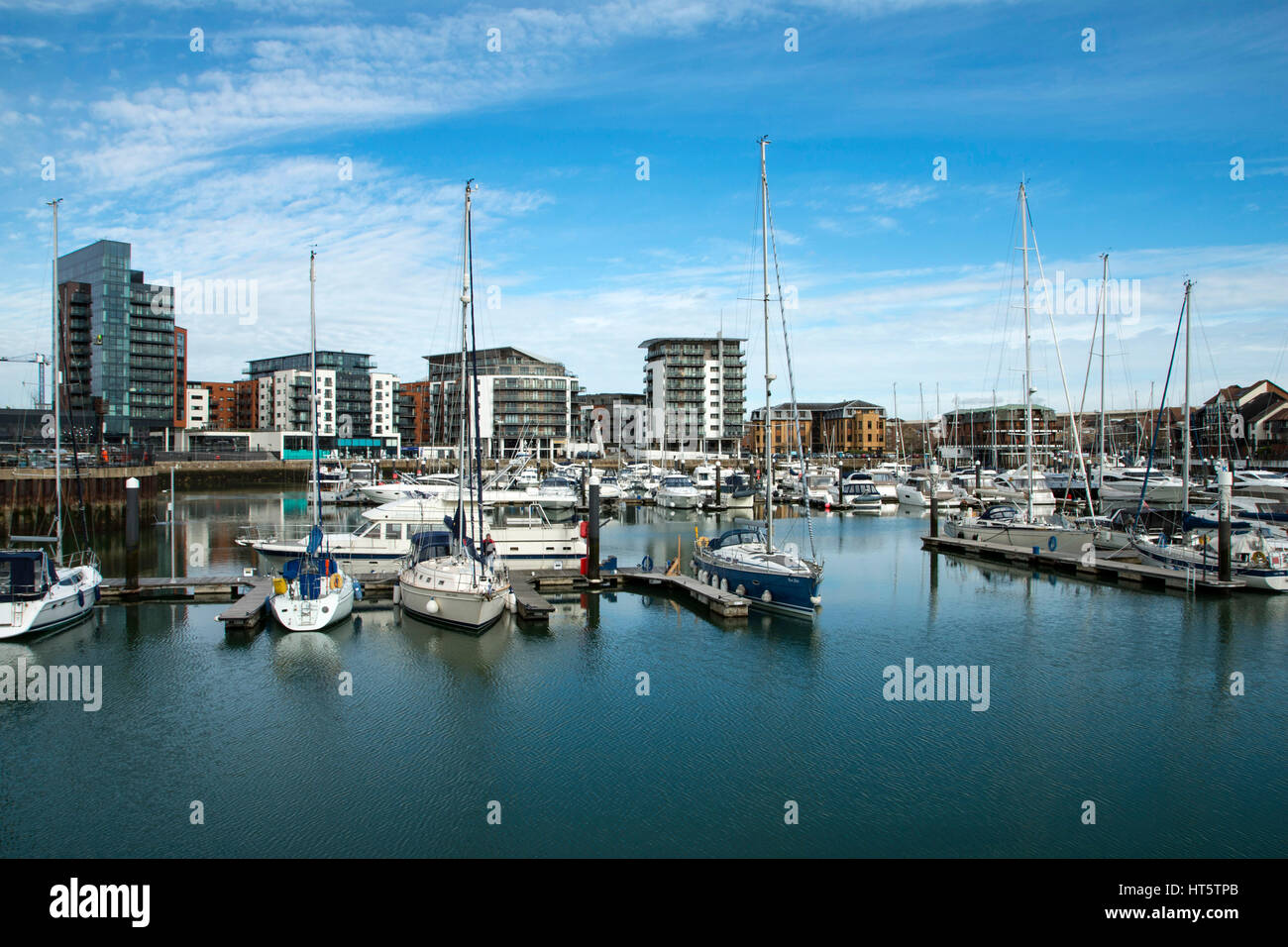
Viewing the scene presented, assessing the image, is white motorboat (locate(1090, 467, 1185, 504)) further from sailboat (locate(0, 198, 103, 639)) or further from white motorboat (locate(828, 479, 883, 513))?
sailboat (locate(0, 198, 103, 639))

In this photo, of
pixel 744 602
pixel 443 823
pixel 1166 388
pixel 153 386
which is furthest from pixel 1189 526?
pixel 153 386

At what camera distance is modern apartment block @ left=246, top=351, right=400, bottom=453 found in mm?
139000

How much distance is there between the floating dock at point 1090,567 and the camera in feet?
104

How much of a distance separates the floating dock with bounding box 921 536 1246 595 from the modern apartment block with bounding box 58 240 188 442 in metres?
107

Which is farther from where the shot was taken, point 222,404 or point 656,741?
point 222,404

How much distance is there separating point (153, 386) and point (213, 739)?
11629 cm

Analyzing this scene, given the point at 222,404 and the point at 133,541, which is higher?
the point at 222,404

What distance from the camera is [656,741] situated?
57.3 ft

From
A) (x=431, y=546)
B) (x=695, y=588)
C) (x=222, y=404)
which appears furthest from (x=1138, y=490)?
(x=222, y=404)

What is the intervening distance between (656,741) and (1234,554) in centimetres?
2723

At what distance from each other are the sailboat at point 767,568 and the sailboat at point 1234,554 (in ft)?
52.1

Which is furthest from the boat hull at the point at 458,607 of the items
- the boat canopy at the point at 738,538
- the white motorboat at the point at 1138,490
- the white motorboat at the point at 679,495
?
the white motorboat at the point at 1138,490

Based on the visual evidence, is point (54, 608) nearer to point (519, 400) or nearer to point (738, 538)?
point (738, 538)
